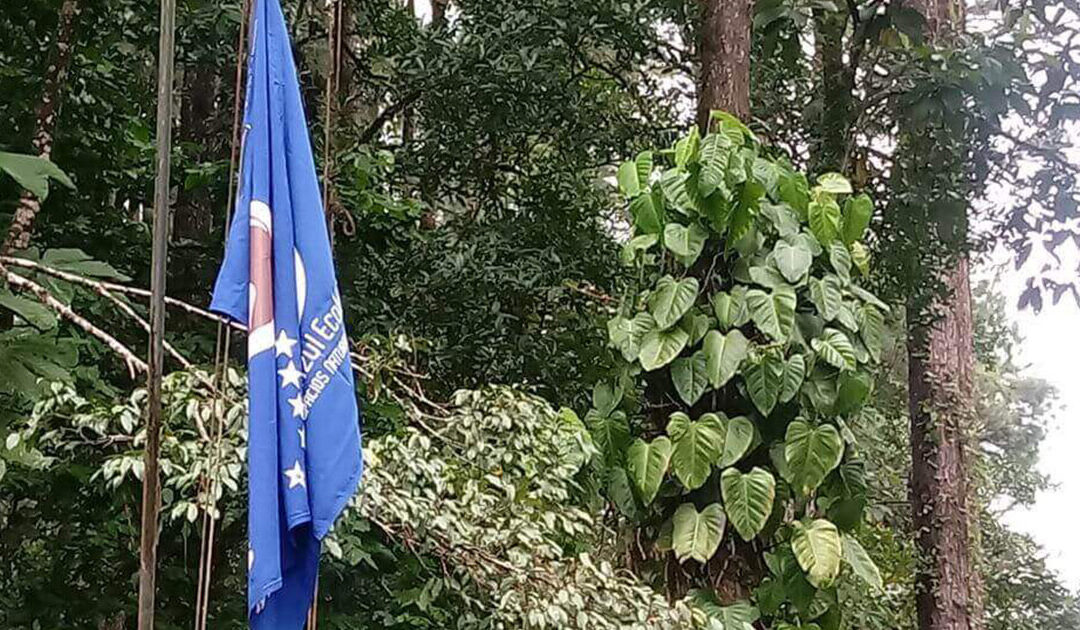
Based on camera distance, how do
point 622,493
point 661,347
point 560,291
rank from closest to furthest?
point 661,347 < point 622,493 < point 560,291

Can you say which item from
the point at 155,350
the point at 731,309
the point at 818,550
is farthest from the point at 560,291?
the point at 155,350

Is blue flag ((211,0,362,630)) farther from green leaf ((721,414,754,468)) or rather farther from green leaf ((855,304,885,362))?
green leaf ((855,304,885,362))

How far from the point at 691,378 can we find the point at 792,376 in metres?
0.24

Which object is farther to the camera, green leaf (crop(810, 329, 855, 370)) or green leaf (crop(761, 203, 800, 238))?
green leaf (crop(761, 203, 800, 238))

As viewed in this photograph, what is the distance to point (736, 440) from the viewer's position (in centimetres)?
265

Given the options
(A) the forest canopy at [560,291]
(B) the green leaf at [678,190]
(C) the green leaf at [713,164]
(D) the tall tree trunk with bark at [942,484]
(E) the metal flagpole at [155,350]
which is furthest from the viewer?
(D) the tall tree trunk with bark at [942,484]

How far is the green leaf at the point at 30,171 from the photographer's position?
1800mm

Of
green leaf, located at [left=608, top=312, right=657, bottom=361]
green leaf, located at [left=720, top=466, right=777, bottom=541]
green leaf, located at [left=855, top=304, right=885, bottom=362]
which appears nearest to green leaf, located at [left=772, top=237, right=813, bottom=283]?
green leaf, located at [left=855, top=304, right=885, bottom=362]

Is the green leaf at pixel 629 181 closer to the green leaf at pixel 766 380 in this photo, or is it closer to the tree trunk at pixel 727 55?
the tree trunk at pixel 727 55

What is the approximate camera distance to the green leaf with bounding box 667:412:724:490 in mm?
2629

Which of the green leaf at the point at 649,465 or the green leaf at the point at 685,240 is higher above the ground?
the green leaf at the point at 685,240

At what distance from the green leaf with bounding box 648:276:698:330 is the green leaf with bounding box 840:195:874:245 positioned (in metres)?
0.45


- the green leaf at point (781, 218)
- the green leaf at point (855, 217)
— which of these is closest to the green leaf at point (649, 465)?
the green leaf at point (781, 218)

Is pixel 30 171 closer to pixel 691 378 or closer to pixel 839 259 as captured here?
pixel 691 378
